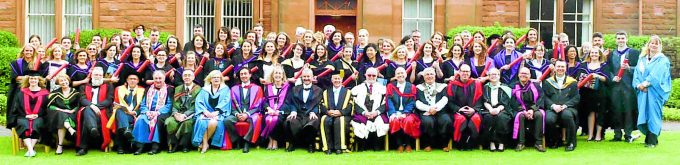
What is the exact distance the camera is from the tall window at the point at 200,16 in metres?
23.1

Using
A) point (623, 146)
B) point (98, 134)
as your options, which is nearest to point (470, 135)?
point (623, 146)

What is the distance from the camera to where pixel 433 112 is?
13.0 metres

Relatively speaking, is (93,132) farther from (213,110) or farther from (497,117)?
(497,117)

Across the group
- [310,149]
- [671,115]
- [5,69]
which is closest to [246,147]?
[310,149]

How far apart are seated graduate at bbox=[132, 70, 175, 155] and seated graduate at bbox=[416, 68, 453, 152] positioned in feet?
11.6

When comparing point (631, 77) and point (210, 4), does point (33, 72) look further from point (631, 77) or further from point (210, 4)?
point (210, 4)

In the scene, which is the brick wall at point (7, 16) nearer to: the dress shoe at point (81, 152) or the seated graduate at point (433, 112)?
the dress shoe at point (81, 152)

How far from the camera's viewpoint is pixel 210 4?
76.2ft

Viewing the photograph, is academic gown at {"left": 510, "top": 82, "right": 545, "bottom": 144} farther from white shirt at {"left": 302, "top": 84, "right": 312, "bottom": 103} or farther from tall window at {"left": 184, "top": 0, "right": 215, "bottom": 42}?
tall window at {"left": 184, "top": 0, "right": 215, "bottom": 42}

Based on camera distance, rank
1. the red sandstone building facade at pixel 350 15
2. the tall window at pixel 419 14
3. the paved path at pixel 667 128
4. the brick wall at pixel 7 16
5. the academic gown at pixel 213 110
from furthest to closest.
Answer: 1. the tall window at pixel 419 14
2. the brick wall at pixel 7 16
3. the red sandstone building facade at pixel 350 15
4. the paved path at pixel 667 128
5. the academic gown at pixel 213 110

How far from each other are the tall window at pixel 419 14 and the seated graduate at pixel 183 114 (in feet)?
34.0

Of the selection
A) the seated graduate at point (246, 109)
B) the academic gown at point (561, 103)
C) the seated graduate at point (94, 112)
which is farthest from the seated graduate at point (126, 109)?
the academic gown at point (561, 103)

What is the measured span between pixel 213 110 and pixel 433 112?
3.09 meters

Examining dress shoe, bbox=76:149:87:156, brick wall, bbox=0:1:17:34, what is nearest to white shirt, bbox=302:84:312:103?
dress shoe, bbox=76:149:87:156
